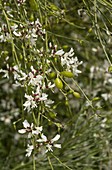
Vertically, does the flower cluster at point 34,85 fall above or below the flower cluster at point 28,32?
below

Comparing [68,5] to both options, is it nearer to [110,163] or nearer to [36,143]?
[110,163]

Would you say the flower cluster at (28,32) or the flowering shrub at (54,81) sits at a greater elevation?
the flower cluster at (28,32)

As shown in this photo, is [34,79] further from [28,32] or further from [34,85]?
[28,32]

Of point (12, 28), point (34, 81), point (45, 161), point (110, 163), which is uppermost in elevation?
point (12, 28)

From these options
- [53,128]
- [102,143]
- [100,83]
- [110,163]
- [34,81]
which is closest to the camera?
[34,81]

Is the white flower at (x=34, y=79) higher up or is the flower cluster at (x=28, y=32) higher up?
the flower cluster at (x=28, y=32)

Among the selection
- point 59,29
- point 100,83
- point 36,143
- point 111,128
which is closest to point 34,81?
point 36,143

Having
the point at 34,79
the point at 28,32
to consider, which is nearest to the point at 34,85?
the point at 34,79

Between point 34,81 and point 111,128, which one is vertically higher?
point 34,81
